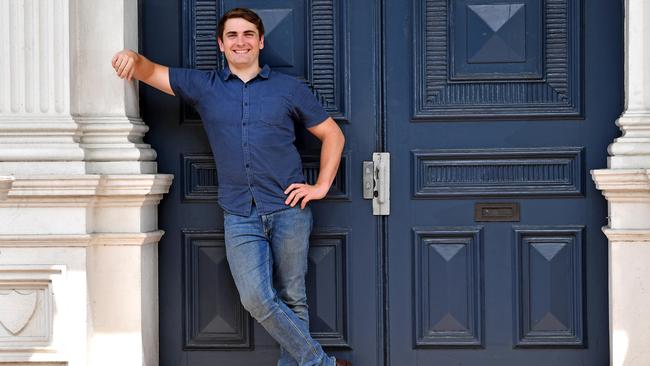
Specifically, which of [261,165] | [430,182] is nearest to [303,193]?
[261,165]

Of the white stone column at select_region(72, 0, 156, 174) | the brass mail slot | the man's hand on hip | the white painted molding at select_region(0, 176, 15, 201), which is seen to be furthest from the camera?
the brass mail slot

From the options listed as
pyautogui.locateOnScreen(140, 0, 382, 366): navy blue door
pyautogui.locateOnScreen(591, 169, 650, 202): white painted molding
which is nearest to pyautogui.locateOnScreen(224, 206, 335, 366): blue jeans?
pyautogui.locateOnScreen(140, 0, 382, 366): navy blue door

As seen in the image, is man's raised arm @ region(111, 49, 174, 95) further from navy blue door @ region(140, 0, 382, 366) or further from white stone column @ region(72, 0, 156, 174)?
navy blue door @ region(140, 0, 382, 366)

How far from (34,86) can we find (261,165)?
1.11 meters

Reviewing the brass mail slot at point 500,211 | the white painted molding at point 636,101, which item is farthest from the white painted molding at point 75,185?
the white painted molding at point 636,101

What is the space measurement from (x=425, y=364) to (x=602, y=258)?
0.99m

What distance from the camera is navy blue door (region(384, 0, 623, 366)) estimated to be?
5234 mm

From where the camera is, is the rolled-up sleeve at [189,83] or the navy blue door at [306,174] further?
the navy blue door at [306,174]

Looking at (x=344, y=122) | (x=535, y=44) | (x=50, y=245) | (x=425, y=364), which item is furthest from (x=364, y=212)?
(x=50, y=245)

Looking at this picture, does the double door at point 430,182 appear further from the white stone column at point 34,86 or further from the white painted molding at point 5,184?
the white painted molding at point 5,184

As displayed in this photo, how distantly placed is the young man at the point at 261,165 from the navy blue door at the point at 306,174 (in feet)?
0.90

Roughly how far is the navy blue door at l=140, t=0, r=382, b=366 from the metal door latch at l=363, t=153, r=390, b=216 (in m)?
0.04

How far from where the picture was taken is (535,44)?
17.2 feet

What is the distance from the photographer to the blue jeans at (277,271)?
4.92m
